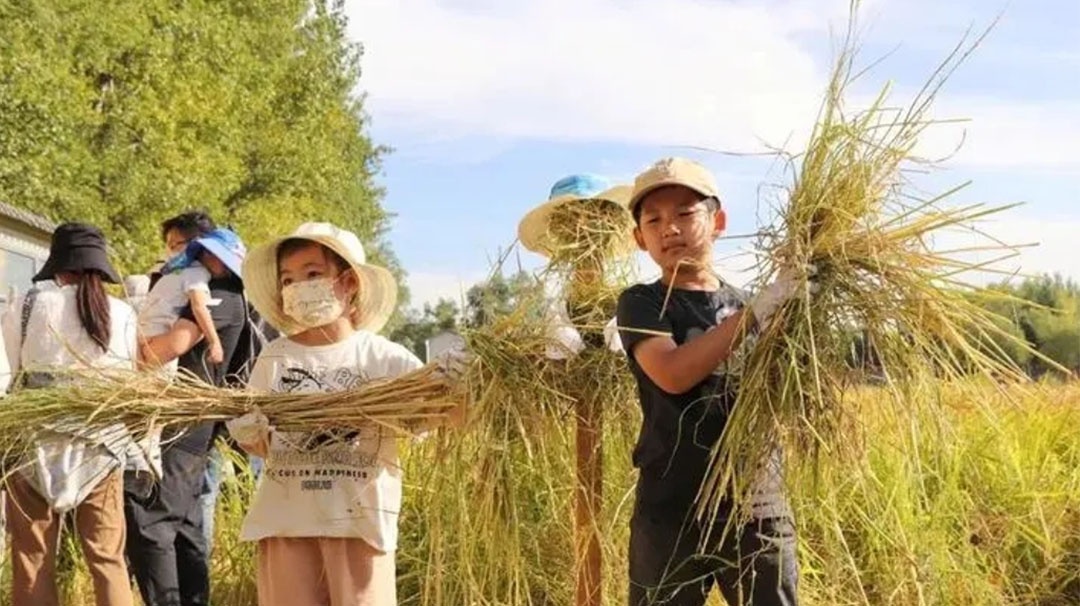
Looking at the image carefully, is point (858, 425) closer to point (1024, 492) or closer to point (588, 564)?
point (588, 564)

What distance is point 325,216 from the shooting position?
25688 mm

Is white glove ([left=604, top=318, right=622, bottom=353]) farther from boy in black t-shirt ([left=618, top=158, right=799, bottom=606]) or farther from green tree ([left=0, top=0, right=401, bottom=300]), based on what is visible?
green tree ([left=0, top=0, right=401, bottom=300])

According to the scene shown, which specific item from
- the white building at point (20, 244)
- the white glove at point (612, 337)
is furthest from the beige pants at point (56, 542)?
the white building at point (20, 244)

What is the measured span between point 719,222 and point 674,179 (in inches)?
7.7

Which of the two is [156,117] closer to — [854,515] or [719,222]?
[854,515]

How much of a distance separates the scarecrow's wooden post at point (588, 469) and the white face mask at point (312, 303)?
585mm

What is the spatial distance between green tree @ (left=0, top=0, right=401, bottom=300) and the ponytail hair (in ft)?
36.4

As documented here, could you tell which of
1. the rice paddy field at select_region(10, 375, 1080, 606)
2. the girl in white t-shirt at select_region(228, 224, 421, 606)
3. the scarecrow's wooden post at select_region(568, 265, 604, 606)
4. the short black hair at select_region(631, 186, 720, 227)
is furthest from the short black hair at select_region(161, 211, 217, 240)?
the short black hair at select_region(631, 186, 720, 227)

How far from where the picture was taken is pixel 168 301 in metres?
4.23

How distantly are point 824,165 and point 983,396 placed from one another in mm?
567

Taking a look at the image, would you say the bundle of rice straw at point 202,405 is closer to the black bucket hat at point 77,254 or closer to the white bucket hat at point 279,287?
the white bucket hat at point 279,287

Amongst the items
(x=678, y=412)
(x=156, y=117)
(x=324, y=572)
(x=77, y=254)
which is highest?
(x=156, y=117)

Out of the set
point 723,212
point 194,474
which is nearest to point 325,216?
point 194,474

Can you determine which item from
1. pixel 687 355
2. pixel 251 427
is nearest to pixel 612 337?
pixel 687 355
